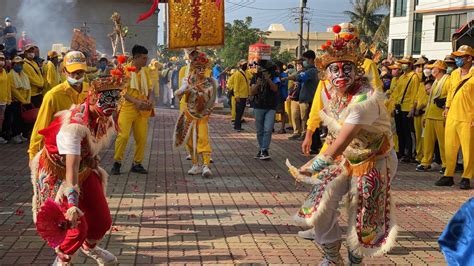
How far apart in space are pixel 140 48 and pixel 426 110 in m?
5.11

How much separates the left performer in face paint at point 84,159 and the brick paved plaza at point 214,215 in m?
0.97

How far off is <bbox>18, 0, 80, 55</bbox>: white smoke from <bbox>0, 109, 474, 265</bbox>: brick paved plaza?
20.6 m

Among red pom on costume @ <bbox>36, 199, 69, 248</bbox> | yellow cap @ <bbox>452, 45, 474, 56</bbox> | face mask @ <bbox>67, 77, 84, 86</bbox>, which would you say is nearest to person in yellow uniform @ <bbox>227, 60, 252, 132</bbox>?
yellow cap @ <bbox>452, 45, 474, 56</bbox>

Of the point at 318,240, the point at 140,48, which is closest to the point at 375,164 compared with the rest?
the point at 318,240

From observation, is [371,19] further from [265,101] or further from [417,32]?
[265,101]

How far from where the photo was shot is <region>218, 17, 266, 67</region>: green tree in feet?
160

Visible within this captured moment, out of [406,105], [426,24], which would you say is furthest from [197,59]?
[426,24]

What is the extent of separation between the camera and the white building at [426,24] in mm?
45781

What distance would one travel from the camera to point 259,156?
39.4 feet

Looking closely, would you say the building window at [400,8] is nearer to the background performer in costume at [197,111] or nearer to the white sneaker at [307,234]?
the background performer in costume at [197,111]

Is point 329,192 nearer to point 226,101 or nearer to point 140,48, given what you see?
point 140,48

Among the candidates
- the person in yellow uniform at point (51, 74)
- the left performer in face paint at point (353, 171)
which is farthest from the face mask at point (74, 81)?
the person in yellow uniform at point (51, 74)

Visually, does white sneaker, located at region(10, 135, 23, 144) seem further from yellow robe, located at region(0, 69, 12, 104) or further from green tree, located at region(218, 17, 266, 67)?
green tree, located at region(218, 17, 266, 67)

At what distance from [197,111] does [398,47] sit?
47.3 metres
